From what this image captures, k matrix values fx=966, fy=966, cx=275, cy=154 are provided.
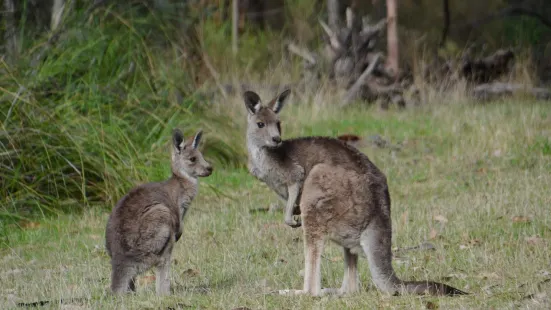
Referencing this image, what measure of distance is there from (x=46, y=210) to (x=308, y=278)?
4.79m

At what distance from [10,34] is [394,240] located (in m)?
5.58

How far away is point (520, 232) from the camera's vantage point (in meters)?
8.46

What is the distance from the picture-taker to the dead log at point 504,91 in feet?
58.4

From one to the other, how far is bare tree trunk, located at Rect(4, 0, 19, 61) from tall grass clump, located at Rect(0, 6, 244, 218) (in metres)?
0.16

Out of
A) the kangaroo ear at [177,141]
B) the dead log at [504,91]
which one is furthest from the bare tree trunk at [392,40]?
the kangaroo ear at [177,141]

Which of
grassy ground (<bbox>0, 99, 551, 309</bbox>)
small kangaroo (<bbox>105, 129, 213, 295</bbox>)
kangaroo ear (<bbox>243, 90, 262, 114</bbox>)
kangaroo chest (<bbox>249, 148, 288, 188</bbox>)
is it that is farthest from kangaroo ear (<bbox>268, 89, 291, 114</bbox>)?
grassy ground (<bbox>0, 99, 551, 309</bbox>)

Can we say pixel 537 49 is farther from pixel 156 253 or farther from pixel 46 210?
pixel 156 253

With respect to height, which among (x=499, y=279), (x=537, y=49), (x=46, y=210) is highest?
(x=499, y=279)

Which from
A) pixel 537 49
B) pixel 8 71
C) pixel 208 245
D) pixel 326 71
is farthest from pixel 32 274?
pixel 537 49

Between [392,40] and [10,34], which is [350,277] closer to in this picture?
[10,34]

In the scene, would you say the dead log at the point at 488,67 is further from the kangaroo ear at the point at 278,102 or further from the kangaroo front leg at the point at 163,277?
the kangaroo front leg at the point at 163,277

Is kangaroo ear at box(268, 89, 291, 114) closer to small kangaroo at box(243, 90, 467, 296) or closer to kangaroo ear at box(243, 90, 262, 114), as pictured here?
kangaroo ear at box(243, 90, 262, 114)

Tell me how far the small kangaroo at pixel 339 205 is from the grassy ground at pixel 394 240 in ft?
0.45

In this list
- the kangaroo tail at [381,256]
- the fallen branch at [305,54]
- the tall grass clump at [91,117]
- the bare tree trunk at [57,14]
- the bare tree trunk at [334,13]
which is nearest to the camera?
the kangaroo tail at [381,256]
